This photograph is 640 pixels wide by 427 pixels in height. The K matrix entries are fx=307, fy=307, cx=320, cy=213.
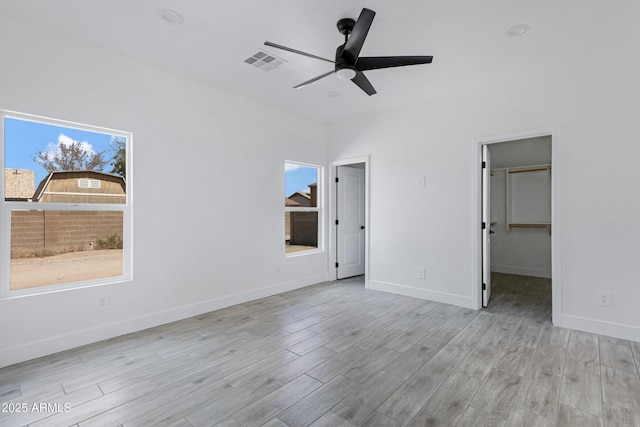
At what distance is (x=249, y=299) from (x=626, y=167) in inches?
176

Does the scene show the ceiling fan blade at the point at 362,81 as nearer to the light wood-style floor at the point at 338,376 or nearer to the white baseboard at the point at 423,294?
the light wood-style floor at the point at 338,376

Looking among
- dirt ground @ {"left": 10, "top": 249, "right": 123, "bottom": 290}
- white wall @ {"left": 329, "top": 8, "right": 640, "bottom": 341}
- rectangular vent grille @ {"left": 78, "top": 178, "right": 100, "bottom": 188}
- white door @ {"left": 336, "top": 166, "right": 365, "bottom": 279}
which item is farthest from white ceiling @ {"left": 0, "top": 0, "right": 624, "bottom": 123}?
white door @ {"left": 336, "top": 166, "right": 365, "bottom": 279}

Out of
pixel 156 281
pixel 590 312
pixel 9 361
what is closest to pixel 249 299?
pixel 156 281

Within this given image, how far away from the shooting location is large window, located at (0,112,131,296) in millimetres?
2635

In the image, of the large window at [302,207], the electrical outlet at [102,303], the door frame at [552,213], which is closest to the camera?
the electrical outlet at [102,303]

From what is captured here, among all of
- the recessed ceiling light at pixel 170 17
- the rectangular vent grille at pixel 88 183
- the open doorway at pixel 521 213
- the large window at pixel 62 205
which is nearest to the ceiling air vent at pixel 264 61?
the recessed ceiling light at pixel 170 17

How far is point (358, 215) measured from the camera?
5.92 m

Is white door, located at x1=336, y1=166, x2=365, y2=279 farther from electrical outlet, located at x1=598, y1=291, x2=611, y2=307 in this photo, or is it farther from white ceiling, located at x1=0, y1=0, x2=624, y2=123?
electrical outlet, located at x1=598, y1=291, x2=611, y2=307

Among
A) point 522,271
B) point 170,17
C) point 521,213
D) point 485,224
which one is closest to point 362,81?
point 170,17

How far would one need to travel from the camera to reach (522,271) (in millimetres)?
5973

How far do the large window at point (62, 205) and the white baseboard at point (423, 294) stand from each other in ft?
11.2

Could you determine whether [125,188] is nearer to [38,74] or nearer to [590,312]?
[38,74]

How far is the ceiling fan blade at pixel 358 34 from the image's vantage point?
208 cm

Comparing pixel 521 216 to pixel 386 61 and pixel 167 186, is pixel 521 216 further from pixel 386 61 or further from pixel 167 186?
pixel 167 186
